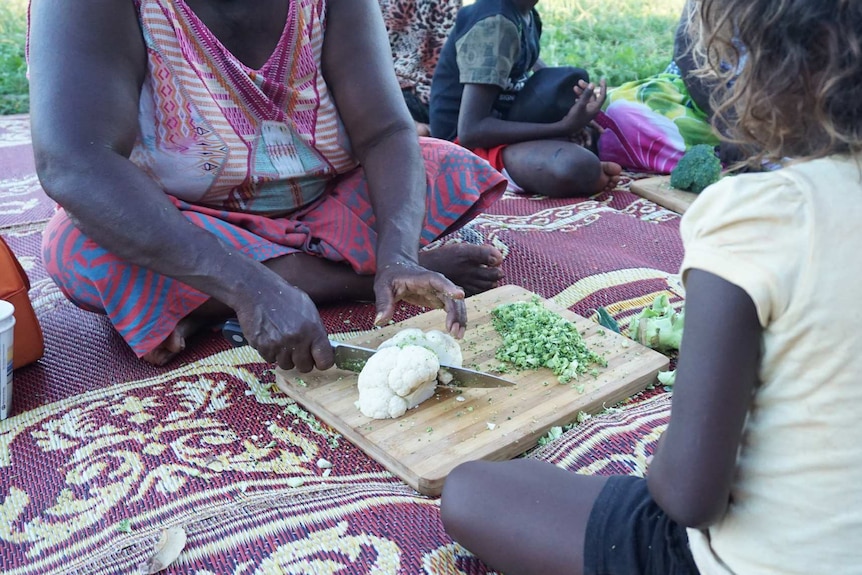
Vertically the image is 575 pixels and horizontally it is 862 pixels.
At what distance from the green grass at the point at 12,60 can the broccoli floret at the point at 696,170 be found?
4395 millimetres

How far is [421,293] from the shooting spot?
1.72m

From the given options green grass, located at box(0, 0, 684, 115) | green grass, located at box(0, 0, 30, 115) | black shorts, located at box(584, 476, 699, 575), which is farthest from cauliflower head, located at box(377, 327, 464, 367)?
green grass, located at box(0, 0, 30, 115)

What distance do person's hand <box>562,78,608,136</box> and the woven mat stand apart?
1.23 m

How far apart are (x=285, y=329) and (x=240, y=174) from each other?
0.59 meters

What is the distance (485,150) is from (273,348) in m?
2.03

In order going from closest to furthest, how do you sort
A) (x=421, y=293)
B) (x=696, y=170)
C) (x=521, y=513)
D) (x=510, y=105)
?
(x=521, y=513) → (x=421, y=293) → (x=696, y=170) → (x=510, y=105)

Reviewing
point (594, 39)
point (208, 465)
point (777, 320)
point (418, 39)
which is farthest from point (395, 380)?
point (594, 39)

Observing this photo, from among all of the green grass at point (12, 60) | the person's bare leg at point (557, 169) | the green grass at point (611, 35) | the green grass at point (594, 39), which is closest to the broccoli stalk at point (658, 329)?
the person's bare leg at point (557, 169)

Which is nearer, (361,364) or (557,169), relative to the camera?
(361,364)

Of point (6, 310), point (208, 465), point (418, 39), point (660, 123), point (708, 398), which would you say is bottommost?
point (208, 465)

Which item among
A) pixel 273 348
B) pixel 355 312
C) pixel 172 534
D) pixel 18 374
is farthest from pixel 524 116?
pixel 172 534

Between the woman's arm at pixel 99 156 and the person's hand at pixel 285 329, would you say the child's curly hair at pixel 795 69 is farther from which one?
the woman's arm at pixel 99 156

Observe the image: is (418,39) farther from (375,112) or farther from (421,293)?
(421,293)

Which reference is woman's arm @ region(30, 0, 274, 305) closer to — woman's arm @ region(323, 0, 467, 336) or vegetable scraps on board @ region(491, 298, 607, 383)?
woman's arm @ region(323, 0, 467, 336)
